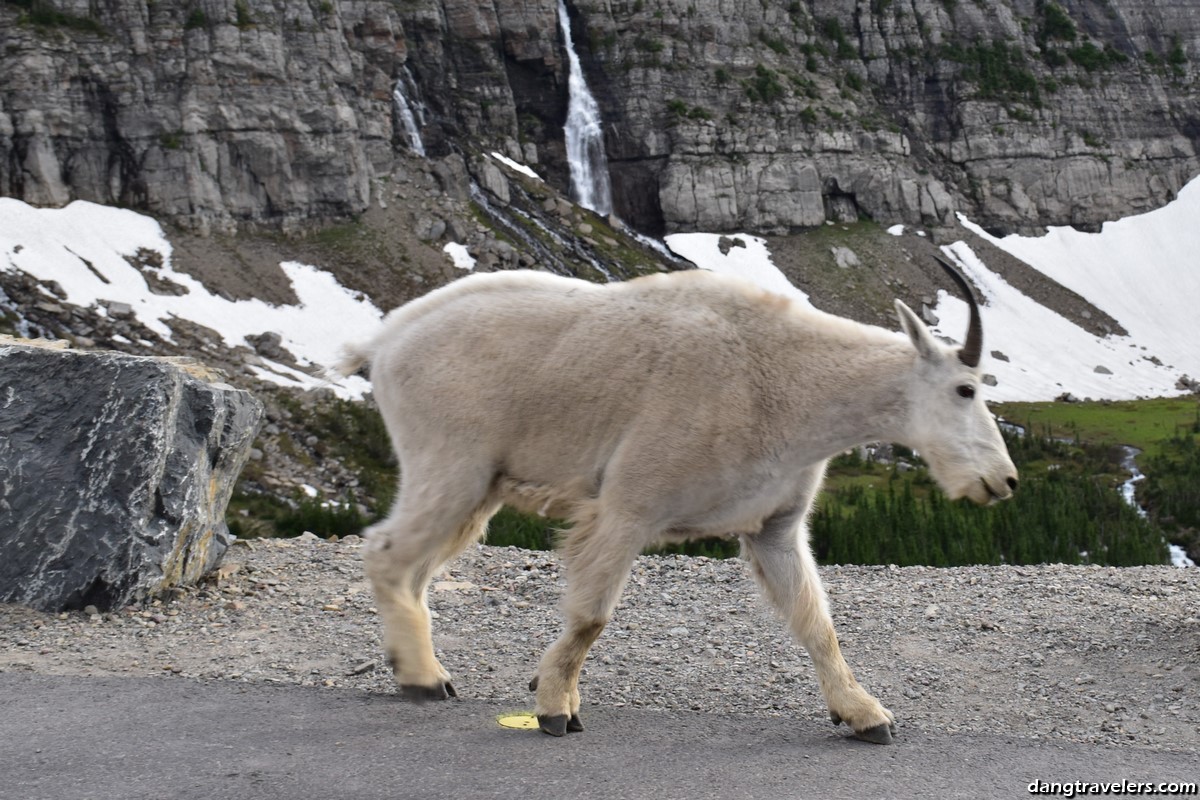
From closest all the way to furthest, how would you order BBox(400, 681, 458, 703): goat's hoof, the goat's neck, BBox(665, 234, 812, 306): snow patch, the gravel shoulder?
1. the goat's neck
2. BBox(400, 681, 458, 703): goat's hoof
3. the gravel shoulder
4. BBox(665, 234, 812, 306): snow patch

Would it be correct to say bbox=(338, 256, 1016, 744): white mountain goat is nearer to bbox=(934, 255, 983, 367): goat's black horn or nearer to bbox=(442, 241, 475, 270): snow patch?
bbox=(934, 255, 983, 367): goat's black horn

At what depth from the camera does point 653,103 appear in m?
96.9

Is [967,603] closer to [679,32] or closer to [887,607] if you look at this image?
[887,607]

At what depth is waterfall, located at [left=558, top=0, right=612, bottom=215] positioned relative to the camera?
92500mm

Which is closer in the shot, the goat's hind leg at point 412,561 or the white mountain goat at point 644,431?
the white mountain goat at point 644,431

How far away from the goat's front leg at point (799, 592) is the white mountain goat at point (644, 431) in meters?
0.01

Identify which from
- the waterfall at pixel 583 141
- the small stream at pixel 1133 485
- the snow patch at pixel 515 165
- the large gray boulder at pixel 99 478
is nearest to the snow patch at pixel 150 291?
the snow patch at pixel 515 165

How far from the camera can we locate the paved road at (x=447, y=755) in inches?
240

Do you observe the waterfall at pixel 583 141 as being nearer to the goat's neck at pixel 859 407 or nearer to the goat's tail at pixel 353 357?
the goat's tail at pixel 353 357

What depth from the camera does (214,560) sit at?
1130 cm

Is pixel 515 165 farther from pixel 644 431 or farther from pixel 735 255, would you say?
pixel 644 431

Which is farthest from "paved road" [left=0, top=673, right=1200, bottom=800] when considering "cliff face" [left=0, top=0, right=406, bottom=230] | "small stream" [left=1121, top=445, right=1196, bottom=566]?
"cliff face" [left=0, top=0, right=406, bottom=230]

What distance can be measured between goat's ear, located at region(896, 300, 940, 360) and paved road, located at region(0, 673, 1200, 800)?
95.0 inches

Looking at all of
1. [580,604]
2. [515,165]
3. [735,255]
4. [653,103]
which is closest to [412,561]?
[580,604]
